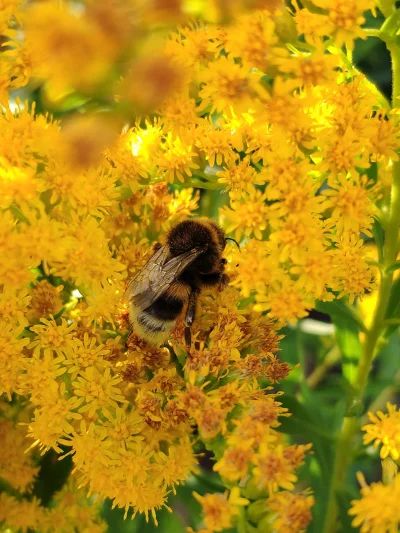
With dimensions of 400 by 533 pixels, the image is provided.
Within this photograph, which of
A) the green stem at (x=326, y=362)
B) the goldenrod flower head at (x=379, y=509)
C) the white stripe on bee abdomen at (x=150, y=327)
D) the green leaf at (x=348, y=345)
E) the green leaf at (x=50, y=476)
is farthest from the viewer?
the green stem at (x=326, y=362)

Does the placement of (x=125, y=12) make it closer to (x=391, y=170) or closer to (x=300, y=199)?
(x=300, y=199)

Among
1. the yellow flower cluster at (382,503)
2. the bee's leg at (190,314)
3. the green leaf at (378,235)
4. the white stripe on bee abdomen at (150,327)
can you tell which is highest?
the green leaf at (378,235)

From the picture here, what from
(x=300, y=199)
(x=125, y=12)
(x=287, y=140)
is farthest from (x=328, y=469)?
(x=125, y=12)

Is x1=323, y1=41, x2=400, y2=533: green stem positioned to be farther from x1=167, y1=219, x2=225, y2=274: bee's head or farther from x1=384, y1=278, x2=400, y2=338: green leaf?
x1=167, y1=219, x2=225, y2=274: bee's head

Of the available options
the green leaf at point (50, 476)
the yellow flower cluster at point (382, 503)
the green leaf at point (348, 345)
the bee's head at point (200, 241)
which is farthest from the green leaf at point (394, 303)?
the green leaf at point (50, 476)

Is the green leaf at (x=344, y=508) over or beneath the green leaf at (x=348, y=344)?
beneath

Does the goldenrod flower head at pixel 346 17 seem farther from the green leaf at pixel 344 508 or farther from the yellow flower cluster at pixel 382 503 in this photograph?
the green leaf at pixel 344 508

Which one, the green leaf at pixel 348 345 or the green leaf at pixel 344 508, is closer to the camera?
the green leaf at pixel 344 508
